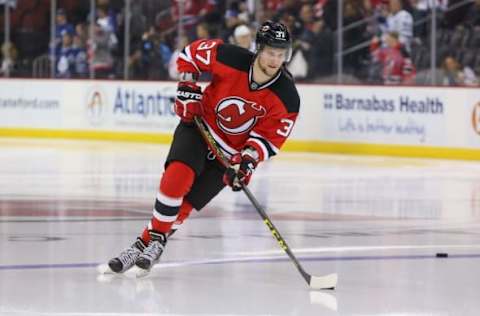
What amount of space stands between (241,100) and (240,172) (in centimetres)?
37

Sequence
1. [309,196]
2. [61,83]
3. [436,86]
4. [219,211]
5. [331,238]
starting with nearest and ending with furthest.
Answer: [331,238] < [219,211] < [309,196] < [436,86] < [61,83]

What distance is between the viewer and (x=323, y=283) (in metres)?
6.60

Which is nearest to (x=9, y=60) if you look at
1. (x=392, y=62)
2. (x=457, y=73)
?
(x=392, y=62)

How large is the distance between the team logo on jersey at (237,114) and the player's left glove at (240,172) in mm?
195

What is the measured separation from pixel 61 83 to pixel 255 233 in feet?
38.5

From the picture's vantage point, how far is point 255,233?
30.2ft

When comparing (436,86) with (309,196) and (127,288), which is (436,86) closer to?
(309,196)

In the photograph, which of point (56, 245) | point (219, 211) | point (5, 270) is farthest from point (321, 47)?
point (5, 270)

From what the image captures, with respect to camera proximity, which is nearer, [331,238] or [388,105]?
[331,238]

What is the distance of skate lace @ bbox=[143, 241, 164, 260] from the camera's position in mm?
7008

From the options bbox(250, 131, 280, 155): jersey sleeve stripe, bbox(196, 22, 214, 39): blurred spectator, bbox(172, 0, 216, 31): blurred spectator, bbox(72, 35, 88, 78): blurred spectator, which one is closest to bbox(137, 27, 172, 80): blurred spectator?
bbox(172, 0, 216, 31): blurred spectator

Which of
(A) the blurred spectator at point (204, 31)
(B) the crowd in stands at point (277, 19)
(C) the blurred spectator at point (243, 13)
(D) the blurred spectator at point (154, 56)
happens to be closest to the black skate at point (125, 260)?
(B) the crowd in stands at point (277, 19)

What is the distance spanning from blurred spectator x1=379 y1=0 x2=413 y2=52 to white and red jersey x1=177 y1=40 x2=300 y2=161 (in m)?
9.92

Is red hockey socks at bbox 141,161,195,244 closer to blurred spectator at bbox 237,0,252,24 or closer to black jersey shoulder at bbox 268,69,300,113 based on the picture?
black jersey shoulder at bbox 268,69,300,113
